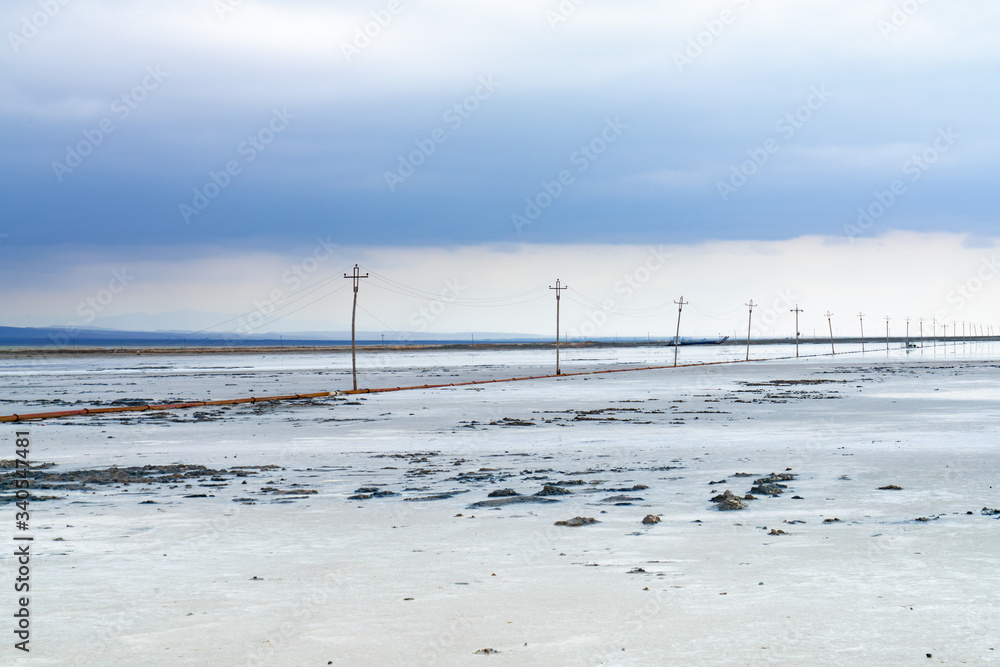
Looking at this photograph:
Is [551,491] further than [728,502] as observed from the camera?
Yes

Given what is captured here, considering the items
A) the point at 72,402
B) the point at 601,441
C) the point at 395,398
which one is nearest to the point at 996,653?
the point at 601,441

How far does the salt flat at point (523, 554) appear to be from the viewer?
287 inches

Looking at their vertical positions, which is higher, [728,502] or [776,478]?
[728,502]

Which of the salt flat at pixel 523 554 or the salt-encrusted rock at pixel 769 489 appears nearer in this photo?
the salt flat at pixel 523 554

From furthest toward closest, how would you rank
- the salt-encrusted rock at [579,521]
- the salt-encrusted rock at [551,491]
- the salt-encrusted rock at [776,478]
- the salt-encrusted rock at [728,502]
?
the salt-encrusted rock at [776,478] < the salt-encrusted rock at [551,491] < the salt-encrusted rock at [728,502] < the salt-encrusted rock at [579,521]

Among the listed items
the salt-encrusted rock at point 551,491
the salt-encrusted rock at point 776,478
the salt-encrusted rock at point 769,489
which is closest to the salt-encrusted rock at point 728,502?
the salt-encrusted rock at point 769,489

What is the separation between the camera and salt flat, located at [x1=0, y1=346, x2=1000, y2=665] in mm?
7281

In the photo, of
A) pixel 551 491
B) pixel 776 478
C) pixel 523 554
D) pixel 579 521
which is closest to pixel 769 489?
pixel 776 478

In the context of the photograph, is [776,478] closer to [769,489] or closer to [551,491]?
[769,489]

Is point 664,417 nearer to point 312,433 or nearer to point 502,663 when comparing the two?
point 312,433

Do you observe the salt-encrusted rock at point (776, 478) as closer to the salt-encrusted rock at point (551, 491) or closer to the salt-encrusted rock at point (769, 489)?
the salt-encrusted rock at point (769, 489)

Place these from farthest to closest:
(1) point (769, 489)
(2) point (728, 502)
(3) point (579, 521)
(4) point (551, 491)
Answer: (4) point (551, 491) → (1) point (769, 489) → (2) point (728, 502) → (3) point (579, 521)

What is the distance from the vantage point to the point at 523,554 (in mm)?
10367

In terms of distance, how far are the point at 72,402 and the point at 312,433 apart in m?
20.6
